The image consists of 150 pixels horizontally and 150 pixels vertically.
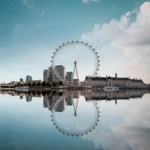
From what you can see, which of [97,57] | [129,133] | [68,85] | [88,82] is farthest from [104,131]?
[88,82]

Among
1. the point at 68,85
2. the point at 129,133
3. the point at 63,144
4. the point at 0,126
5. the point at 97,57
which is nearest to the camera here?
the point at 63,144

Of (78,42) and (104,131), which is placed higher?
(78,42)

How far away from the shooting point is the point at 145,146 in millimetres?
12898

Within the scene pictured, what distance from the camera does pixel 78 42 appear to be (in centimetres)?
7244

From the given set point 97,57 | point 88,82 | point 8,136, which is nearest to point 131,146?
point 8,136

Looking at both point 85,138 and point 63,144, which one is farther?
point 85,138

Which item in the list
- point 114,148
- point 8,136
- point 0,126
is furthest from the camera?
point 0,126

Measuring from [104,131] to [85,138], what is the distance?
2.57 metres

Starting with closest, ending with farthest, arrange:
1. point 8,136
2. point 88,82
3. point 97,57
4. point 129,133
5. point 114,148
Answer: point 114,148 < point 8,136 < point 129,133 < point 97,57 < point 88,82

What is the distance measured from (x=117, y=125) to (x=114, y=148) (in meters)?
7.29

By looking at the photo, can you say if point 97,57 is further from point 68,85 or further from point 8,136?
point 68,85

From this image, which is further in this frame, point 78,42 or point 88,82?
point 88,82

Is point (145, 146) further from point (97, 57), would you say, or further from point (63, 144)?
point (97, 57)

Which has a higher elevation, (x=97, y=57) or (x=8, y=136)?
(x=97, y=57)
